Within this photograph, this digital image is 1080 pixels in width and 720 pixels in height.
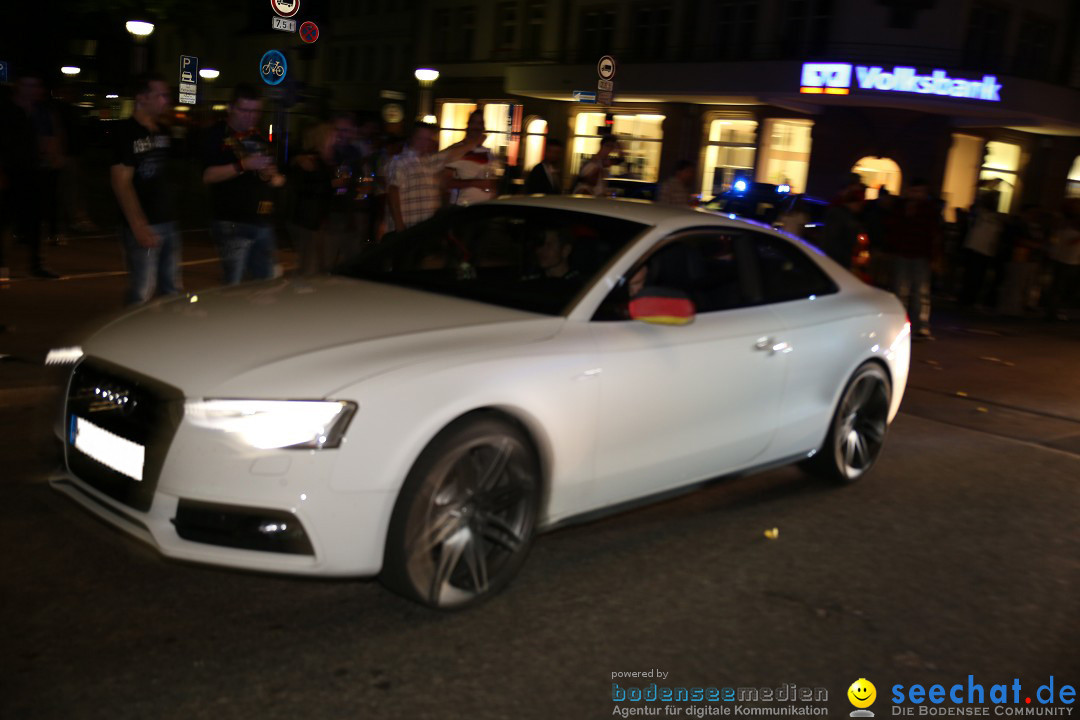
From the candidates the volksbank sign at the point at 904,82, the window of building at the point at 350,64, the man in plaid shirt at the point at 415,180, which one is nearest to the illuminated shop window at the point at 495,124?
the window of building at the point at 350,64

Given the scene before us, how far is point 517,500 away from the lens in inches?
164

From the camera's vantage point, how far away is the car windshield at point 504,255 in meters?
4.79

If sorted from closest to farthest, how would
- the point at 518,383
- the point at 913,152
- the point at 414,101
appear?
the point at 518,383
the point at 913,152
the point at 414,101

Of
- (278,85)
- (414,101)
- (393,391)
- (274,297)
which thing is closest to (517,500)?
(393,391)

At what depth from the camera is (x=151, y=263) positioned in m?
7.34

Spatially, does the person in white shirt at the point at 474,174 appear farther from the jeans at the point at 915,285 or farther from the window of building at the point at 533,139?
the window of building at the point at 533,139

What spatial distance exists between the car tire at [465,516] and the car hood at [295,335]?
336 mm

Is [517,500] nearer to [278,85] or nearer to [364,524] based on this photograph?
[364,524]

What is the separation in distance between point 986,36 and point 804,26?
17.1ft

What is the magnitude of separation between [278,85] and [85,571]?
40.9 feet

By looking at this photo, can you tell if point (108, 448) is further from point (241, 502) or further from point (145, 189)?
point (145, 189)

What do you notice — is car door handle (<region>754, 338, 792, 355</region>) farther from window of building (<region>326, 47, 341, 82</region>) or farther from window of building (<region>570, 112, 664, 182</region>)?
window of building (<region>326, 47, 341, 82</region>)

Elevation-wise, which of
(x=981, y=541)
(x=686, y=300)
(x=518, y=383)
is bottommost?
(x=981, y=541)

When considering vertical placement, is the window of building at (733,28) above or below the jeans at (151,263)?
above
